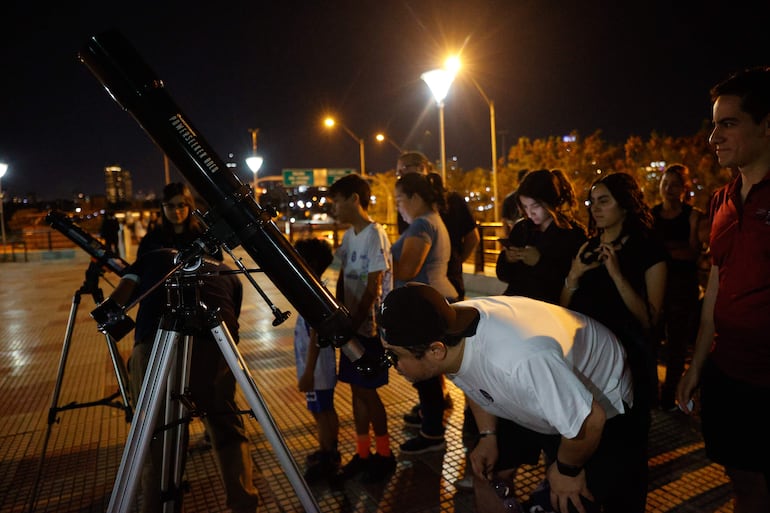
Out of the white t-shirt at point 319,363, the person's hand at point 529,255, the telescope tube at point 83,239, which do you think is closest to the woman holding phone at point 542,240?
the person's hand at point 529,255

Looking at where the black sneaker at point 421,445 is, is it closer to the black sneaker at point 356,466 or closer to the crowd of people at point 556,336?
the crowd of people at point 556,336

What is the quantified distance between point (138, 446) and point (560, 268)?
2.30 m

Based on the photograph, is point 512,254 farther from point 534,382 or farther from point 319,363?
point 534,382

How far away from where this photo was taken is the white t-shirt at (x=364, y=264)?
3.30 m

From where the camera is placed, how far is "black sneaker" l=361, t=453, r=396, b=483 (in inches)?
129

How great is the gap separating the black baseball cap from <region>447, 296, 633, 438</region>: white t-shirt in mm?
161

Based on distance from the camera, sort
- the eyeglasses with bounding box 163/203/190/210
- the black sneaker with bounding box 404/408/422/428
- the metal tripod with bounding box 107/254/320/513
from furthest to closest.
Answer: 1. the black sneaker with bounding box 404/408/422/428
2. the eyeglasses with bounding box 163/203/190/210
3. the metal tripod with bounding box 107/254/320/513

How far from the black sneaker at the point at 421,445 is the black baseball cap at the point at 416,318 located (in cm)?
211

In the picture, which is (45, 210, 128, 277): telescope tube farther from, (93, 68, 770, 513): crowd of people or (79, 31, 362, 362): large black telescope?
(79, 31, 362, 362): large black telescope

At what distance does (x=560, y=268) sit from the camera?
3062mm

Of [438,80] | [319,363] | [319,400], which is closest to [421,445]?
[319,400]

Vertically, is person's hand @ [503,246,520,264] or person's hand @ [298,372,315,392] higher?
person's hand @ [503,246,520,264]

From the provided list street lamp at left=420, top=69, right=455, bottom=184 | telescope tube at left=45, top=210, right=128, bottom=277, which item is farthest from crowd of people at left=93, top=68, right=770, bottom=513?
street lamp at left=420, top=69, right=455, bottom=184

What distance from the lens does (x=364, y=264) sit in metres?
3.34
